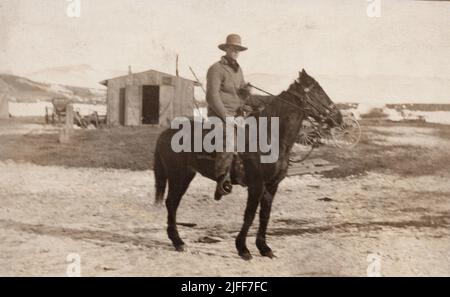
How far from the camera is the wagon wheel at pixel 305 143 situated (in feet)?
18.8

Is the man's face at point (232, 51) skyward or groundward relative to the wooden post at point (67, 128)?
skyward

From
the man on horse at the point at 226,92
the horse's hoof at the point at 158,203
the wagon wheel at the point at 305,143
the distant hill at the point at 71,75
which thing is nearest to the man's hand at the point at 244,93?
the man on horse at the point at 226,92

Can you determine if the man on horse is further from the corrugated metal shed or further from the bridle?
the corrugated metal shed

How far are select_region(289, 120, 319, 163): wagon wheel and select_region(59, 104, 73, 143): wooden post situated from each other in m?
2.54

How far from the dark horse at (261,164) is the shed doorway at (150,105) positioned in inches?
19.6

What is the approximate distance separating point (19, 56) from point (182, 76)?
185 centimetres

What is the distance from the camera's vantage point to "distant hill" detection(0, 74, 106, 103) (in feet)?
19.4

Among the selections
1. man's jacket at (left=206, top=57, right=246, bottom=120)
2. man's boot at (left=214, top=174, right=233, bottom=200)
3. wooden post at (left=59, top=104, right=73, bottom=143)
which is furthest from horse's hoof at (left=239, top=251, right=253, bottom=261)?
wooden post at (left=59, top=104, right=73, bottom=143)

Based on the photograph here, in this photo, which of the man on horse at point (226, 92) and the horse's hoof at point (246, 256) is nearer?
the man on horse at point (226, 92)

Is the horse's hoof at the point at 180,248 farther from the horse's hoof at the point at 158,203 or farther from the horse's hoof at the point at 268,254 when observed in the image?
the horse's hoof at the point at 268,254

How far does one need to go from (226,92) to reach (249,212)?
1.28 m

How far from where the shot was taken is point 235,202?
19.3 feet
